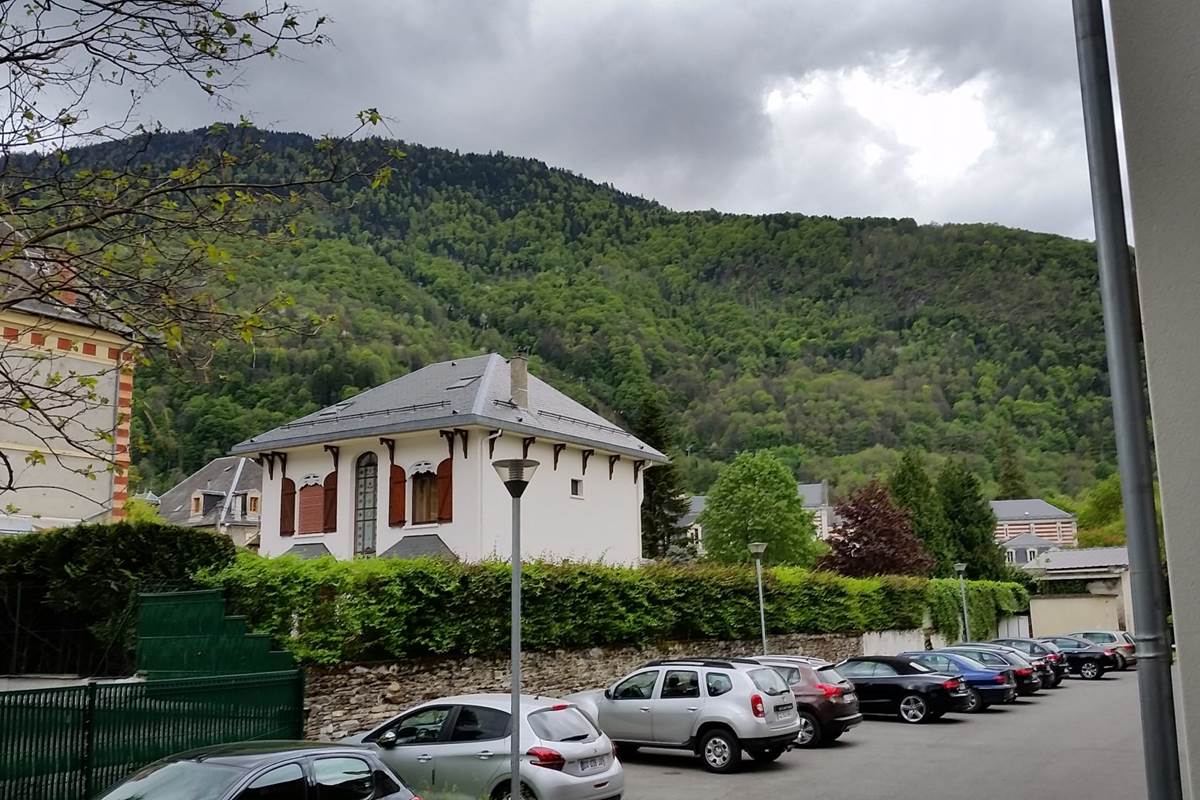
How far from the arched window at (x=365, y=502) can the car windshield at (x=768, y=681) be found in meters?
20.9

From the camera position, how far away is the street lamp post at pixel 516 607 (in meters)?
11.2

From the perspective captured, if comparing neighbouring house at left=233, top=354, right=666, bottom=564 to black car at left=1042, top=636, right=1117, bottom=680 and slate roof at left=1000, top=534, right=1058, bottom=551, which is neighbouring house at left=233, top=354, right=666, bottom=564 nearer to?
black car at left=1042, top=636, right=1117, bottom=680

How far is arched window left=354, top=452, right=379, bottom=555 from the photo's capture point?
35.8 meters

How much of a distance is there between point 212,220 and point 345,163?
1313mm

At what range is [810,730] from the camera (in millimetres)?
19594

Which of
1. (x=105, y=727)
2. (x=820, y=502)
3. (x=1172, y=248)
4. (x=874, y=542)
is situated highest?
(x=820, y=502)

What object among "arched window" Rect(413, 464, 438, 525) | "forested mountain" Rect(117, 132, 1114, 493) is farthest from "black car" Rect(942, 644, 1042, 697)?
"forested mountain" Rect(117, 132, 1114, 493)

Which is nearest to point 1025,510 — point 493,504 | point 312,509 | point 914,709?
point 493,504

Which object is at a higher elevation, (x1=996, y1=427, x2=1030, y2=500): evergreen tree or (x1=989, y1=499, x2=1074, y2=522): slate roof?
(x1=996, y1=427, x2=1030, y2=500): evergreen tree

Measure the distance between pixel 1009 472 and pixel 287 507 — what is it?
329ft

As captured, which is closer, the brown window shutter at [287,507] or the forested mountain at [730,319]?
the brown window shutter at [287,507]

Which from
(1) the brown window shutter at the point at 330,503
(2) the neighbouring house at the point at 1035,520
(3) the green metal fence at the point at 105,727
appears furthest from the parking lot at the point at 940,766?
(2) the neighbouring house at the point at 1035,520

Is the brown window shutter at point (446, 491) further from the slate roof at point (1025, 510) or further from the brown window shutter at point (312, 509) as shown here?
A: the slate roof at point (1025, 510)

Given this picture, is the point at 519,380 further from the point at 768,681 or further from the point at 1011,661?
the point at 768,681
